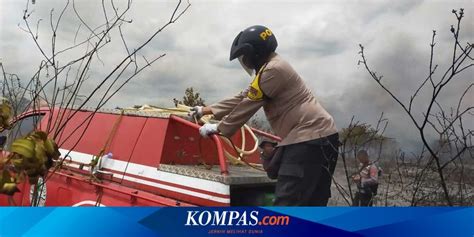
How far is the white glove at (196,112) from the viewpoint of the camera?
244 centimetres

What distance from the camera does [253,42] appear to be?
1842 mm

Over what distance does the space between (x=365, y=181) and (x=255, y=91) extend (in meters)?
0.64

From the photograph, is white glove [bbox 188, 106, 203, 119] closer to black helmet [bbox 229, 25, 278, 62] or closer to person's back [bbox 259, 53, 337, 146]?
person's back [bbox 259, 53, 337, 146]

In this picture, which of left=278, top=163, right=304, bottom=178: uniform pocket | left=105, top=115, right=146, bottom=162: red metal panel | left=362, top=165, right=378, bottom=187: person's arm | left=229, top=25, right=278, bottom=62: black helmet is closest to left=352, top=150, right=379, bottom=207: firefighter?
left=362, top=165, right=378, bottom=187: person's arm

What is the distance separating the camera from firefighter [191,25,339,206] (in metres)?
2.02

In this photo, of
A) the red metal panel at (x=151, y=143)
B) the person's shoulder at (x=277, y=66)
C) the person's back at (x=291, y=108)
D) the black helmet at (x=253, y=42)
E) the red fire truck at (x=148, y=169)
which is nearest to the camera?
the black helmet at (x=253, y=42)

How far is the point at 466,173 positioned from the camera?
180cm

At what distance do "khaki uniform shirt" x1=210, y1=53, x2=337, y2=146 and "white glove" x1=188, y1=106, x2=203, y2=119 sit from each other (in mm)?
241

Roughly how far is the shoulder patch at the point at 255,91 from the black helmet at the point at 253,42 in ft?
0.48

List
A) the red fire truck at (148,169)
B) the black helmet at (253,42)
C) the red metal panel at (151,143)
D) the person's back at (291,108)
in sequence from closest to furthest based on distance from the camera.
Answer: the black helmet at (253,42), the person's back at (291,108), the red fire truck at (148,169), the red metal panel at (151,143)

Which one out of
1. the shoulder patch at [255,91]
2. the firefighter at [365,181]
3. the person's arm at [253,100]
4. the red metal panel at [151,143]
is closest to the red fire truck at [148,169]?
the red metal panel at [151,143]

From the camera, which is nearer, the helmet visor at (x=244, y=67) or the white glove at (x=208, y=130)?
the helmet visor at (x=244, y=67)

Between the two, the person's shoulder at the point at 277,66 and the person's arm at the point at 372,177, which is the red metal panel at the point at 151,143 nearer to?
the person's shoulder at the point at 277,66

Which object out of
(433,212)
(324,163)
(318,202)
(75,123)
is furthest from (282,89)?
(75,123)
